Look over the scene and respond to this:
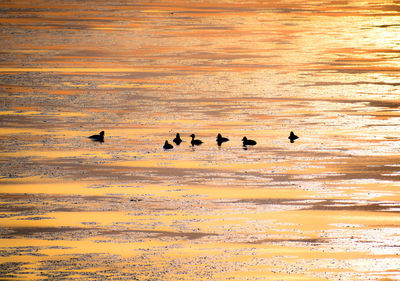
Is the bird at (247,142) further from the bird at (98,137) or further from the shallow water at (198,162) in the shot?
the bird at (98,137)

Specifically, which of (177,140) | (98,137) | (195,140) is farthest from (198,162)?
(98,137)

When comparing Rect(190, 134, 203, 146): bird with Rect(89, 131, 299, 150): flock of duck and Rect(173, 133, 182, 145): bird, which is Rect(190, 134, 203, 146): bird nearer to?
Rect(89, 131, 299, 150): flock of duck

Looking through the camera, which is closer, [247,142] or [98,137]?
[247,142]

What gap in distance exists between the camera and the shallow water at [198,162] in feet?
40.3

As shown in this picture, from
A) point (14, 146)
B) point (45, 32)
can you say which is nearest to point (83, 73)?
point (14, 146)

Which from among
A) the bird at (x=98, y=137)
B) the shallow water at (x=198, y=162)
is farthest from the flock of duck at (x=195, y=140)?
the shallow water at (x=198, y=162)

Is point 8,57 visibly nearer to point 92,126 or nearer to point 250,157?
point 92,126

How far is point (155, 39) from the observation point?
1735 inches

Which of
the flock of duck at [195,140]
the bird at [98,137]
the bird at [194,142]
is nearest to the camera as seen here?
the flock of duck at [195,140]

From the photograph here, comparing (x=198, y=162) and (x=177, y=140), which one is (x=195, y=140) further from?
(x=198, y=162)

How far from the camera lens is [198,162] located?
18.9 meters

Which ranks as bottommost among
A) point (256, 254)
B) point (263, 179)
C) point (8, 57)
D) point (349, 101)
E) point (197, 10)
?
point (256, 254)

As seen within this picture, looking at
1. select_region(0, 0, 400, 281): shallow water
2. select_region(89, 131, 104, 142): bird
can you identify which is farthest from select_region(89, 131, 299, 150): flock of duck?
select_region(0, 0, 400, 281): shallow water

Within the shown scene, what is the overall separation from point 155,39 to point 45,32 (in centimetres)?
707
